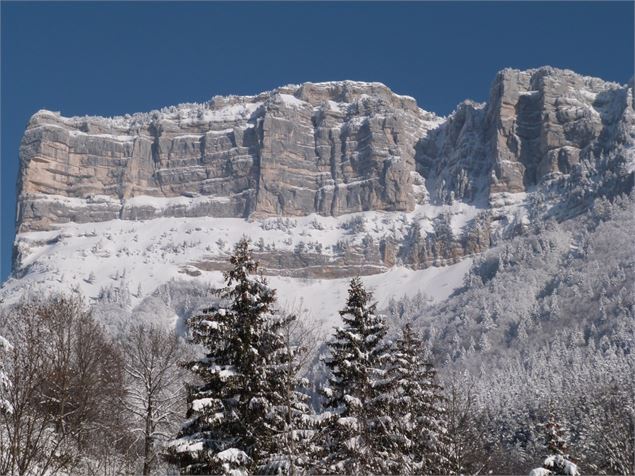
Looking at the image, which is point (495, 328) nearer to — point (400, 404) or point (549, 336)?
point (549, 336)

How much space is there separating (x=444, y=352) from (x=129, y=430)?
507 ft

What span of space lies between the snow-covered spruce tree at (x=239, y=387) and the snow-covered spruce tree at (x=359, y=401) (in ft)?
8.84

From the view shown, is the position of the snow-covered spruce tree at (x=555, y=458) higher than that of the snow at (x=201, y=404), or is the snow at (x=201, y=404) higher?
the snow at (x=201, y=404)

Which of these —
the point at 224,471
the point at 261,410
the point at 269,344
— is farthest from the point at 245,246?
the point at 224,471

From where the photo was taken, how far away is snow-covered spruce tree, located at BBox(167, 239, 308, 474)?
16.8 meters

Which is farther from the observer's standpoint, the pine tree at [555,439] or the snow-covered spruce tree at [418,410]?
the pine tree at [555,439]

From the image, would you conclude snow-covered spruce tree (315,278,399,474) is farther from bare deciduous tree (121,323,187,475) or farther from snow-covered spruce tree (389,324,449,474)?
bare deciduous tree (121,323,187,475)

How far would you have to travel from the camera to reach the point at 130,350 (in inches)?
1221

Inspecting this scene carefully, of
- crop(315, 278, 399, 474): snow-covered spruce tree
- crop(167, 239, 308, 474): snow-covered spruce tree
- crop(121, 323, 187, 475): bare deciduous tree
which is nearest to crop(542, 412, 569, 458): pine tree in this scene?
crop(315, 278, 399, 474): snow-covered spruce tree

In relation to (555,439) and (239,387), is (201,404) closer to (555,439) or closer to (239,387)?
(239,387)

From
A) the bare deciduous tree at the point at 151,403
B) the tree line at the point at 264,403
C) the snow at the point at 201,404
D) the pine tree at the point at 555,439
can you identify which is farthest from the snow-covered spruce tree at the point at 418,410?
the bare deciduous tree at the point at 151,403

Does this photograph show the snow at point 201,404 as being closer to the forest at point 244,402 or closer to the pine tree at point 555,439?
the forest at point 244,402

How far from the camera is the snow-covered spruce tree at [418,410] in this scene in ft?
75.5

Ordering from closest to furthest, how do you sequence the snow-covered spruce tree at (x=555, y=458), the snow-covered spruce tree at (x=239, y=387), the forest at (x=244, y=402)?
Answer: the forest at (x=244, y=402), the snow-covered spruce tree at (x=239, y=387), the snow-covered spruce tree at (x=555, y=458)
